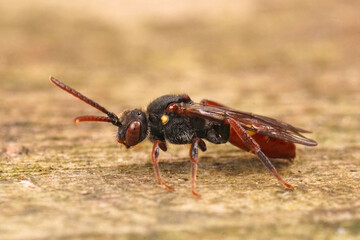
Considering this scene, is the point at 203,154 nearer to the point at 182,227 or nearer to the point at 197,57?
the point at 182,227

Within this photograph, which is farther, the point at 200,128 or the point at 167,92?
the point at 167,92

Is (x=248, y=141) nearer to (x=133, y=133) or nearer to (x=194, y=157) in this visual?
(x=194, y=157)

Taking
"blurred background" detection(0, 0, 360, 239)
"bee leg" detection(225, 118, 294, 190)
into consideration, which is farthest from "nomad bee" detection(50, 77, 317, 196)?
"blurred background" detection(0, 0, 360, 239)

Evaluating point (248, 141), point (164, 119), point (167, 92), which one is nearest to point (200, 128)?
point (164, 119)

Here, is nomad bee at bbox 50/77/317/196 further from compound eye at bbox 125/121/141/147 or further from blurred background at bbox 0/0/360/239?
blurred background at bbox 0/0/360/239

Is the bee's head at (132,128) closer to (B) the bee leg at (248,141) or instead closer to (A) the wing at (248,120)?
(A) the wing at (248,120)

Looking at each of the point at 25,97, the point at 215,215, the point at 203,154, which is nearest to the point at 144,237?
the point at 215,215

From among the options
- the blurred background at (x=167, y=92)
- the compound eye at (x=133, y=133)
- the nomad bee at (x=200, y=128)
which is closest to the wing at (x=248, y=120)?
the nomad bee at (x=200, y=128)
